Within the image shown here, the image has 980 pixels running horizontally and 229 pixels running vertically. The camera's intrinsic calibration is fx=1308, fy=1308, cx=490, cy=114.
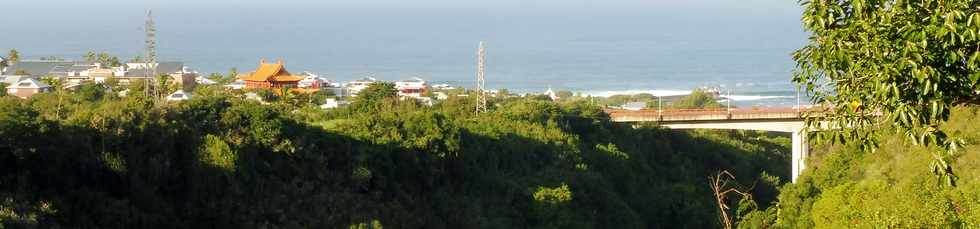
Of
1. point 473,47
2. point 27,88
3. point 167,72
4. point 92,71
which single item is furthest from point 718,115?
point 473,47

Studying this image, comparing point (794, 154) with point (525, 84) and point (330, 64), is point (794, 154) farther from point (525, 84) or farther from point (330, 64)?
point (330, 64)

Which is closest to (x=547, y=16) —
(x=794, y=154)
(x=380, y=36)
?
(x=380, y=36)

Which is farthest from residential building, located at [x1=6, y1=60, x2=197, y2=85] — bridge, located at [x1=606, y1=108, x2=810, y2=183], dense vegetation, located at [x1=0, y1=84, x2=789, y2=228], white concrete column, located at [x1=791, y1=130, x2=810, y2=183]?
white concrete column, located at [x1=791, y1=130, x2=810, y2=183]

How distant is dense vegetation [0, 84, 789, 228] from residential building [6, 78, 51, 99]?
455 centimetres

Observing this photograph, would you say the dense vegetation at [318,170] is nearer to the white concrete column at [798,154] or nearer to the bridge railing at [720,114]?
the white concrete column at [798,154]

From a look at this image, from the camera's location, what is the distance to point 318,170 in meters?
18.9

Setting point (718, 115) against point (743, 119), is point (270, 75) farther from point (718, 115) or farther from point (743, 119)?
point (743, 119)

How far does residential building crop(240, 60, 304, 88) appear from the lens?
4320 cm

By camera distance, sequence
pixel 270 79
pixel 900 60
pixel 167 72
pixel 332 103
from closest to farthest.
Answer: pixel 900 60 < pixel 332 103 < pixel 270 79 < pixel 167 72

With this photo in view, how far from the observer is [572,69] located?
85.3 metres

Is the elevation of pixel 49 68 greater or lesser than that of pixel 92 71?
greater

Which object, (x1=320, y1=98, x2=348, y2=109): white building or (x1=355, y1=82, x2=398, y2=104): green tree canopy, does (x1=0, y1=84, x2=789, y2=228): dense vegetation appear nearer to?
(x1=355, y1=82, x2=398, y2=104): green tree canopy

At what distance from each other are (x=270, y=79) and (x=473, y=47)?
6719cm

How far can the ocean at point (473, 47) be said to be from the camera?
76625mm
